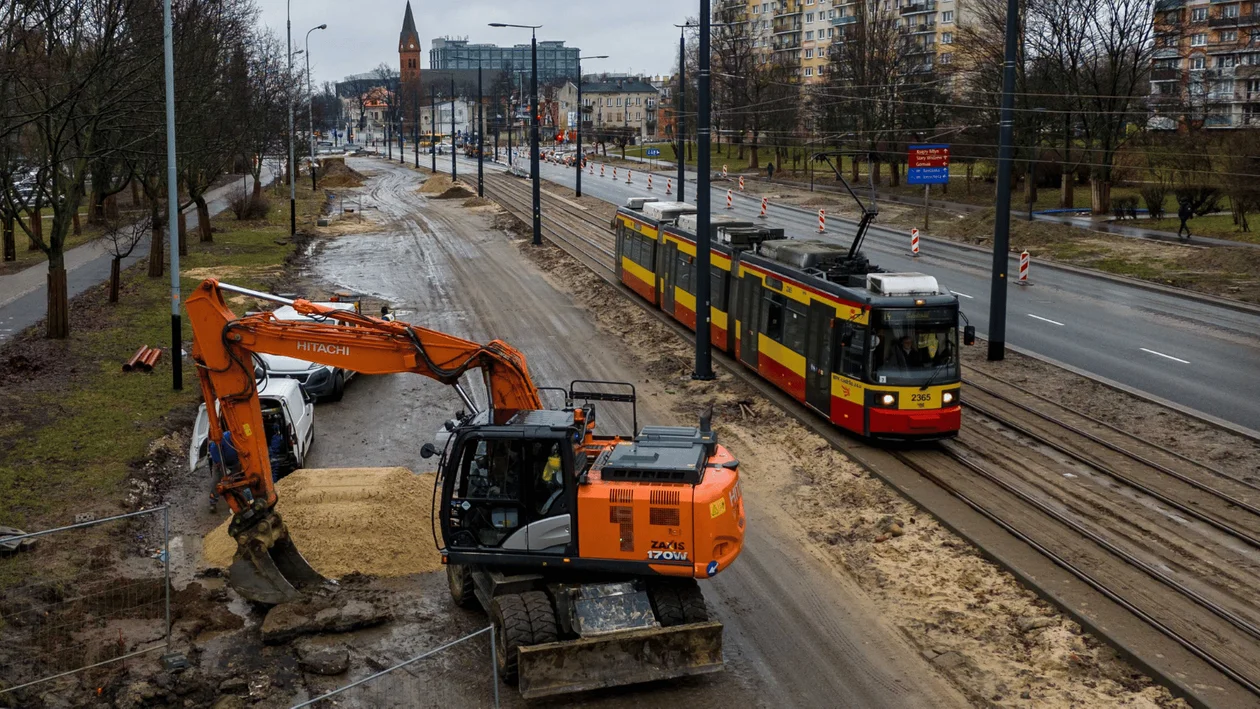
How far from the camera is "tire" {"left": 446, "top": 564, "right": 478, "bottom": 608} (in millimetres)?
13078

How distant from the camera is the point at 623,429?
2136 centimetres

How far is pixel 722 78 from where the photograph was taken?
94312 mm

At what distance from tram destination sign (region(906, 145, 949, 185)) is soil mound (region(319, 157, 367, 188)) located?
169 feet

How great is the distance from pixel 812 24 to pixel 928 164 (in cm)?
8307

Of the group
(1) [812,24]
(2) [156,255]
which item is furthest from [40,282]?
(1) [812,24]

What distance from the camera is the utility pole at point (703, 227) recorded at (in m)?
23.3

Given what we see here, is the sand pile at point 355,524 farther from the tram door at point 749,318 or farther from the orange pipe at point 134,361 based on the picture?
the orange pipe at point 134,361

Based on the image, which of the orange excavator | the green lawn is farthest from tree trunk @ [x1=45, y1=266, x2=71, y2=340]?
the orange excavator

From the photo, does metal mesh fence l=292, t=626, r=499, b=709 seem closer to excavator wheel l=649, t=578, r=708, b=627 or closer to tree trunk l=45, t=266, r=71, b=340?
excavator wheel l=649, t=578, r=708, b=627

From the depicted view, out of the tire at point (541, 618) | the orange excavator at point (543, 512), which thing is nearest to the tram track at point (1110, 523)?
the orange excavator at point (543, 512)

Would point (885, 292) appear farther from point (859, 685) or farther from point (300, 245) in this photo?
point (300, 245)

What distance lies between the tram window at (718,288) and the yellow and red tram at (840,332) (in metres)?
0.03

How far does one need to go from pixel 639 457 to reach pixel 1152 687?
219 inches

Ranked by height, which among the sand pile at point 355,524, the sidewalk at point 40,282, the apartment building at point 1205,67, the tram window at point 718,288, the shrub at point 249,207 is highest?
the apartment building at point 1205,67
